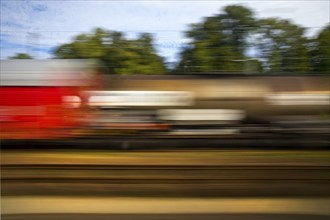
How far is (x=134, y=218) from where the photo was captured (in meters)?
4.34

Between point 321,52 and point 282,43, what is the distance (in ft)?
27.2

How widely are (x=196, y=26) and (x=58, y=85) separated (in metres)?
35.0

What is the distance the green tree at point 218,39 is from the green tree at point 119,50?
4339 millimetres

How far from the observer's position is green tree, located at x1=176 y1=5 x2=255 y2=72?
33062 millimetres

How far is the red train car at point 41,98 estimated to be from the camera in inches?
544

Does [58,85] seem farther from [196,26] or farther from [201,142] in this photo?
[196,26]

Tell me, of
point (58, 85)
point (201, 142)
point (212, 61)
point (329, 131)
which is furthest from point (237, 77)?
point (212, 61)

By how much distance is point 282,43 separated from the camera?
149 feet

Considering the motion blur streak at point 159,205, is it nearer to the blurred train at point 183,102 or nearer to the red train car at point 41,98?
the red train car at point 41,98

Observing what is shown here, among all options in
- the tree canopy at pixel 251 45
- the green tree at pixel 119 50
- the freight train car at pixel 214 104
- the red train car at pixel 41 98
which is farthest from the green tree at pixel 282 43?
the red train car at pixel 41 98

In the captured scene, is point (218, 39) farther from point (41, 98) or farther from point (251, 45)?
point (41, 98)

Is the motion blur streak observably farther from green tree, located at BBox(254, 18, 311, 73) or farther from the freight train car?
green tree, located at BBox(254, 18, 311, 73)

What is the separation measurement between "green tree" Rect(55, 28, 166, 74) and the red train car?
26.7 meters

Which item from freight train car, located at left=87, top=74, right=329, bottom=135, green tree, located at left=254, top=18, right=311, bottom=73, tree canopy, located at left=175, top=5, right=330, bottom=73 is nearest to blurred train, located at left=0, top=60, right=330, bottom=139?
freight train car, located at left=87, top=74, right=329, bottom=135
